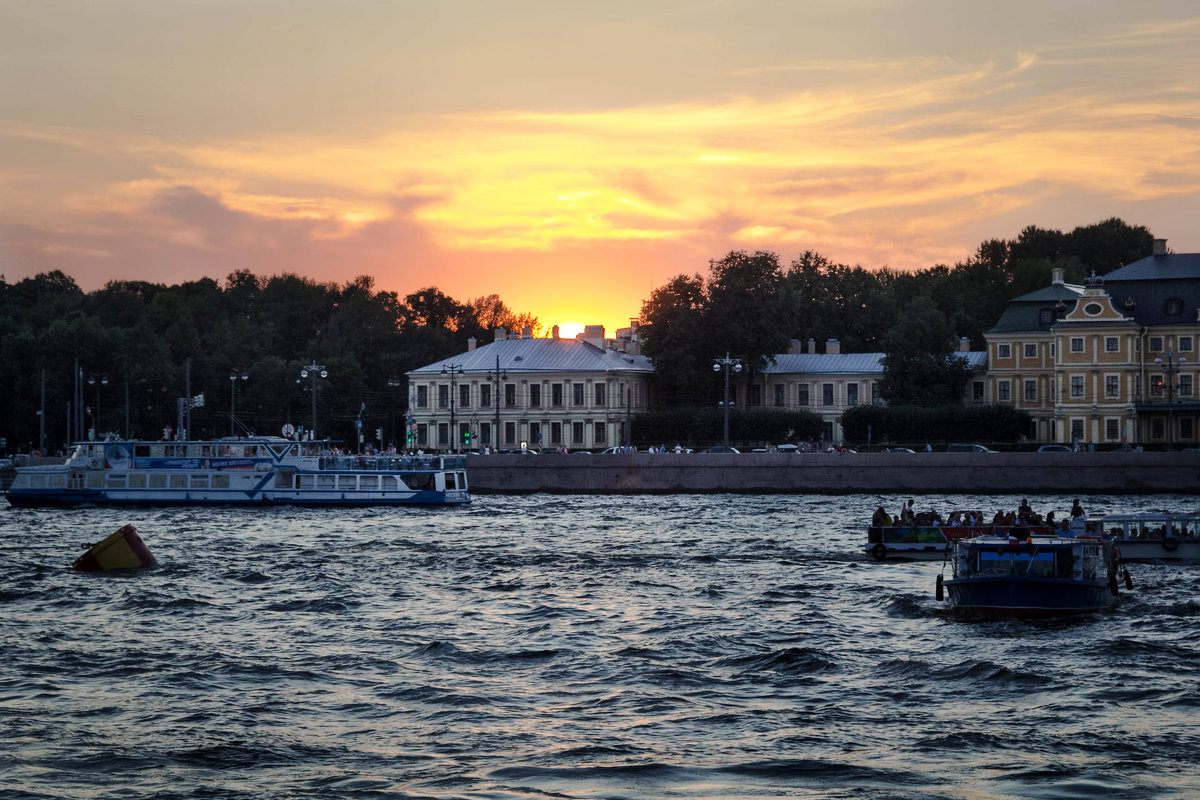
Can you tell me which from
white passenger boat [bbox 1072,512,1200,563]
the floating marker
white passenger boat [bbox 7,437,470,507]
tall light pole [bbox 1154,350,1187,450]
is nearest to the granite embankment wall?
white passenger boat [bbox 7,437,470,507]

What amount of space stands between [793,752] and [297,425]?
328ft

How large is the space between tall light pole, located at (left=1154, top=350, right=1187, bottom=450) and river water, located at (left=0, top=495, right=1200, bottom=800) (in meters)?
50.1

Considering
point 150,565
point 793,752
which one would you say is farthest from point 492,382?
point 793,752

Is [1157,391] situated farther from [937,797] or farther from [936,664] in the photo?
[937,797]

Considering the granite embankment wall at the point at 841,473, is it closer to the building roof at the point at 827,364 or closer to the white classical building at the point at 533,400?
the white classical building at the point at 533,400

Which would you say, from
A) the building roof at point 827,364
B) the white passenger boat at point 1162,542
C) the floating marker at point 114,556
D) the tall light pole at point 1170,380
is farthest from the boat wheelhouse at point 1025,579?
the building roof at point 827,364

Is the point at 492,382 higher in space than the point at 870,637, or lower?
higher

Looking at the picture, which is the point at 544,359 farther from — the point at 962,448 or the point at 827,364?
the point at 962,448

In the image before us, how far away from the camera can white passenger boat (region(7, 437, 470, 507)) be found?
67500 millimetres

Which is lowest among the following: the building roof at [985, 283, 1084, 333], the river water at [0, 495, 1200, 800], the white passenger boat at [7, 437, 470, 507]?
the river water at [0, 495, 1200, 800]

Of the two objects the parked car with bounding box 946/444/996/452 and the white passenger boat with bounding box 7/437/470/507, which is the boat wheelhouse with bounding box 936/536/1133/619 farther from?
the parked car with bounding box 946/444/996/452

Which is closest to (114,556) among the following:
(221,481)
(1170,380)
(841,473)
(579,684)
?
(579,684)

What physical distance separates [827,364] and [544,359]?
65.3 feet

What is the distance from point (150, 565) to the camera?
130 ft
